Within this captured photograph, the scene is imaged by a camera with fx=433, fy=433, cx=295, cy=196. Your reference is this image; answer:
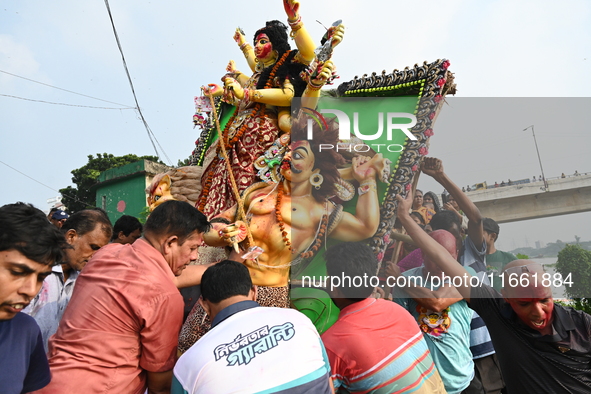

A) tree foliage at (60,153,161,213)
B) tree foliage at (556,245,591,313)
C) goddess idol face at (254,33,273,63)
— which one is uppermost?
tree foliage at (60,153,161,213)

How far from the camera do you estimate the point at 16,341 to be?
58.3 inches

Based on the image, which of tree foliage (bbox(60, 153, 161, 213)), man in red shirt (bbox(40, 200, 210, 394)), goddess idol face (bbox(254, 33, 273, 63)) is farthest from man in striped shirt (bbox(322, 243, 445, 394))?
tree foliage (bbox(60, 153, 161, 213))

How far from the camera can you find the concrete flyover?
10.4ft

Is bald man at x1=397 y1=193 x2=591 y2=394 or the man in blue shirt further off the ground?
the man in blue shirt

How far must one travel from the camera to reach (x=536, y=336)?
2482 millimetres

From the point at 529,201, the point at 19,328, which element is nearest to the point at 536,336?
the point at 529,201

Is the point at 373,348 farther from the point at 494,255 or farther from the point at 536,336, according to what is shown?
the point at 494,255

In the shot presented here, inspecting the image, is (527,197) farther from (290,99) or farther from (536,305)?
(290,99)

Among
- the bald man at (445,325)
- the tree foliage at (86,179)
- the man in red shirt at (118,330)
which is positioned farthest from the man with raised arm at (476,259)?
the tree foliage at (86,179)

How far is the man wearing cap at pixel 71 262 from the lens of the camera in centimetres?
244

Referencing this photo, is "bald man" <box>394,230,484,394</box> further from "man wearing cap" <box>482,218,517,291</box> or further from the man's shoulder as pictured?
the man's shoulder

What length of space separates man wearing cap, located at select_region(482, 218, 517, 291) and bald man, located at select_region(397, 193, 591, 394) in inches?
9.8

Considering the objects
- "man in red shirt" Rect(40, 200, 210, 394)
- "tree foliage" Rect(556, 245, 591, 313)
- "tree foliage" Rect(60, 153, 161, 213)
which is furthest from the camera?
"tree foliage" Rect(60, 153, 161, 213)

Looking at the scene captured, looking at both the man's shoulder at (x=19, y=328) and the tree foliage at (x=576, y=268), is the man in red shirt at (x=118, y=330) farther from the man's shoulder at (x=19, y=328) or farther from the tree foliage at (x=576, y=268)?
the tree foliage at (x=576, y=268)
